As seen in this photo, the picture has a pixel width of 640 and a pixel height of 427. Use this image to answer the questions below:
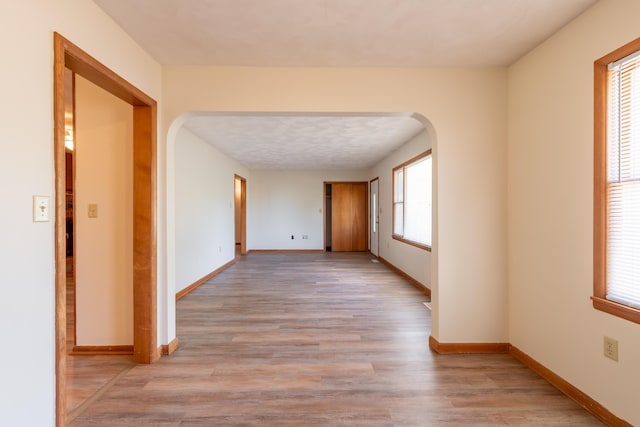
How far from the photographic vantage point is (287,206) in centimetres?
927

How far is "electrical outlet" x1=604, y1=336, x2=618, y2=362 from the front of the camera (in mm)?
1859

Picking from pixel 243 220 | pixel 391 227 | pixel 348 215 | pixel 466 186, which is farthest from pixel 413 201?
pixel 243 220

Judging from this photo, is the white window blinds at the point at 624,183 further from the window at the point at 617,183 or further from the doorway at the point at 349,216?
the doorway at the point at 349,216

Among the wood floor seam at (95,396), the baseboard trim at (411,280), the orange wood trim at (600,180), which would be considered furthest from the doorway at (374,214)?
the wood floor seam at (95,396)

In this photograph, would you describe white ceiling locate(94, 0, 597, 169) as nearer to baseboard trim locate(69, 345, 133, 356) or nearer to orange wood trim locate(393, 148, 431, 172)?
orange wood trim locate(393, 148, 431, 172)

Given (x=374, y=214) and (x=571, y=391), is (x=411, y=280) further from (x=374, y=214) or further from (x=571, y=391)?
(x=374, y=214)

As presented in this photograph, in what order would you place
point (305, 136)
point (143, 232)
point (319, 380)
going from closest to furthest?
point (319, 380) → point (143, 232) → point (305, 136)

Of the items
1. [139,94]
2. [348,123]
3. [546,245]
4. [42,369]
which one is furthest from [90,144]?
[546,245]

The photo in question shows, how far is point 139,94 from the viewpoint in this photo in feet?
8.01

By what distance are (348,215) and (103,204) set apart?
7118 millimetres

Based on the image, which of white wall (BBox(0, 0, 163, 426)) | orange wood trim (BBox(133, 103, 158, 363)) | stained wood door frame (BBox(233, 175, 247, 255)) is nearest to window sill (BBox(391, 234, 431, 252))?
orange wood trim (BBox(133, 103, 158, 363))

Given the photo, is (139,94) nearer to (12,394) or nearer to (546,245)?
(12,394)

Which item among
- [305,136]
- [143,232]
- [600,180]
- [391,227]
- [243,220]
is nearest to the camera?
[600,180]

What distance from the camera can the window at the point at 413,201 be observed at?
4875mm
